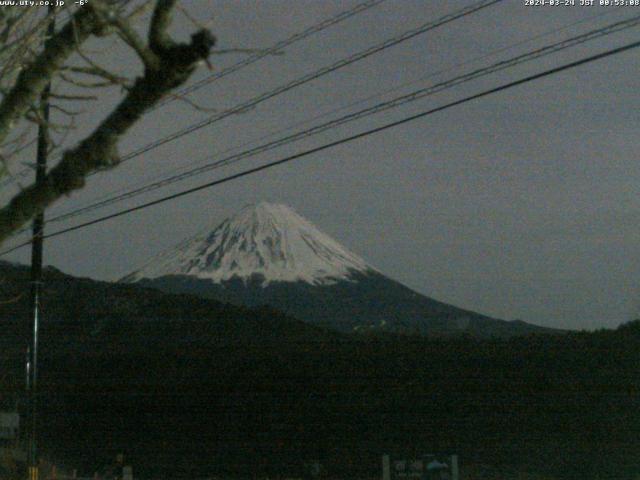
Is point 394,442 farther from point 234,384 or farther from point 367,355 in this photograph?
point 234,384

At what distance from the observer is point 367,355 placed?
2383cm

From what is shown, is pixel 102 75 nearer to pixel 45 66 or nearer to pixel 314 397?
pixel 45 66

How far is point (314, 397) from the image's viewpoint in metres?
24.2

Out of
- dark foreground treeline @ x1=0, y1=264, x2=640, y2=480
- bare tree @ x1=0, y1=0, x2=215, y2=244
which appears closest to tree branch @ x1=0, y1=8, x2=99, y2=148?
bare tree @ x1=0, y1=0, x2=215, y2=244

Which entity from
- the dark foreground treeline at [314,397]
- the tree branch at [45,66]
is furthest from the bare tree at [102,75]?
the dark foreground treeline at [314,397]

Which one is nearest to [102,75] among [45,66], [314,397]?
[45,66]

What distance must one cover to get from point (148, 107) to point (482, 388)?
20281 mm

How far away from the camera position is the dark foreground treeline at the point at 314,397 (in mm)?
21281

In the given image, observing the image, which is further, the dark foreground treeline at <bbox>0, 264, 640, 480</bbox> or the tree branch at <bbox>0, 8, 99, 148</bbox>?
the dark foreground treeline at <bbox>0, 264, 640, 480</bbox>

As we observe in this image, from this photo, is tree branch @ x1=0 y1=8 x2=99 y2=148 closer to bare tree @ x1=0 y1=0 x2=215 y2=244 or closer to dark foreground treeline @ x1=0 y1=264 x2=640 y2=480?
bare tree @ x1=0 y1=0 x2=215 y2=244

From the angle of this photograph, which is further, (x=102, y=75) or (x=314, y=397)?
(x=314, y=397)

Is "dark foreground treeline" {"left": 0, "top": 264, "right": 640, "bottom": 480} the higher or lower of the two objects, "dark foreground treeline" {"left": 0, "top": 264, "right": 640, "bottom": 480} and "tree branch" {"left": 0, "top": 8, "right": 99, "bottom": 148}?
the lower

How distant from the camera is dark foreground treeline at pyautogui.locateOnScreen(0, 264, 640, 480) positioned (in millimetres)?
21281

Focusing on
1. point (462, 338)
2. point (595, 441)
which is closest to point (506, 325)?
point (462, 338)
